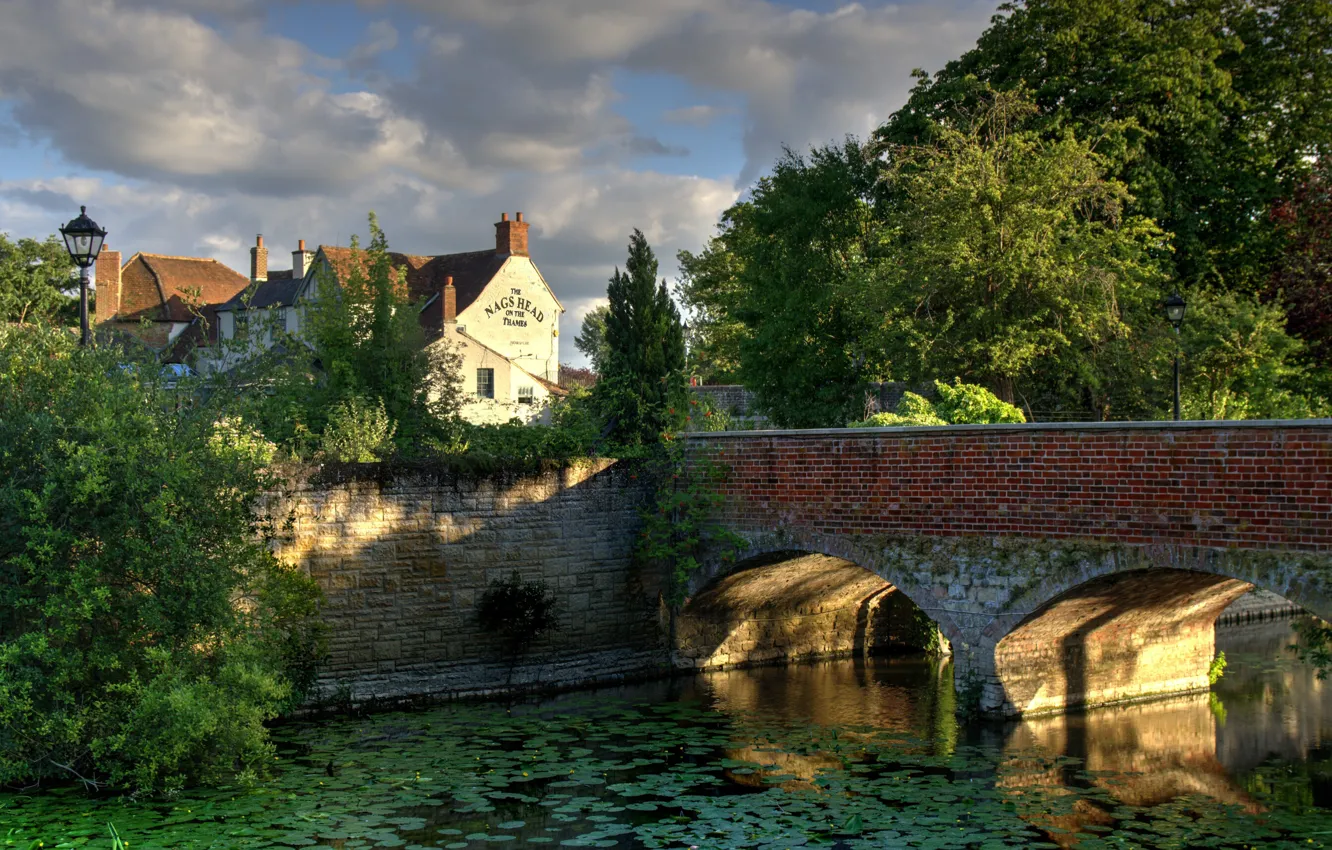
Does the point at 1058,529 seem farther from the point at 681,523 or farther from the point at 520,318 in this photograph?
the point at 520,318

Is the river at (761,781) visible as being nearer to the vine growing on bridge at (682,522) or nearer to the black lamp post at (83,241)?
the vine growing on bridge at (682,522)

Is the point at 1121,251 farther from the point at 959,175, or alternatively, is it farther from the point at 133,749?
the point at 133,749

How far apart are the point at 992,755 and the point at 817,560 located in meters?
5.79

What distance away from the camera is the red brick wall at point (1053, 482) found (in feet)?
41.3

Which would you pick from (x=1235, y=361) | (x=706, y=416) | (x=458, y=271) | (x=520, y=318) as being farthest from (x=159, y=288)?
(x=1235, y=361)

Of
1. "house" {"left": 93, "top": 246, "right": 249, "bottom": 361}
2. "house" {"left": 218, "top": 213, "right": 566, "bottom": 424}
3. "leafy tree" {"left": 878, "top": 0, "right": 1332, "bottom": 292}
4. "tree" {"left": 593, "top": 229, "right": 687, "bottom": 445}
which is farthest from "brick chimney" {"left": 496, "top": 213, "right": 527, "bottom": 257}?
"tree" {"left": 593, "top": 229, "right": 687, "bottom": 445}

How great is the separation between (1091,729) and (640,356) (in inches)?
339

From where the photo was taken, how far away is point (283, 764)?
1342 cm

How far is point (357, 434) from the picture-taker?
1739cm

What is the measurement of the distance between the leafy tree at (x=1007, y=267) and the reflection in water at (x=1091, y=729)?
20.3 ft

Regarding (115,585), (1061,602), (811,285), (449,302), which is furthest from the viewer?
(449,302)

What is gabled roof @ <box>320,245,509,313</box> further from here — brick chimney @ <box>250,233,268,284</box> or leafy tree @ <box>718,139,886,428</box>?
leafy tree @ <box>718,139,886,428</box>

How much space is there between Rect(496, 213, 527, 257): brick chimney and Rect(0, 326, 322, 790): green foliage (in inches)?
1431

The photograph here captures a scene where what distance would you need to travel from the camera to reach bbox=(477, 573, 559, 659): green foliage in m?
17.7
